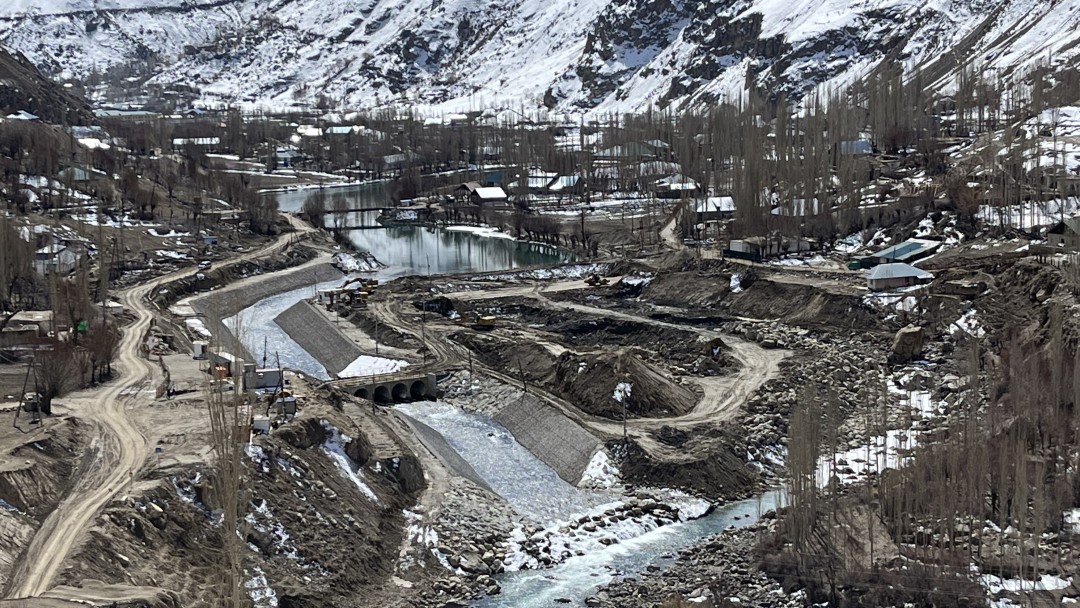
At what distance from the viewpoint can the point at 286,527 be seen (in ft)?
99.0

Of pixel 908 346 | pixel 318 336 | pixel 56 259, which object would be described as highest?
pixel 56 259

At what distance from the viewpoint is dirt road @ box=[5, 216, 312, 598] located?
25.8 meters

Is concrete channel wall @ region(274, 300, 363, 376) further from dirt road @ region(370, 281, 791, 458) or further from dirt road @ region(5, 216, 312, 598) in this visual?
dirt road @ region(5, 216, 312, 598)

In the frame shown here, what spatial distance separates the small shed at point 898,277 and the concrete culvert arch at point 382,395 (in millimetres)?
21107

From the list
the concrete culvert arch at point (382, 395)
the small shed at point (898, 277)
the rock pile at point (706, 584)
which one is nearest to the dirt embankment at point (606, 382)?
the concrete culvert arch at point (382, 395)

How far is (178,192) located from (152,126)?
49012 mm

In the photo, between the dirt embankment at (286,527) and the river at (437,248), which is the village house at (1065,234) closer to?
the dirt embankment at (286,527)

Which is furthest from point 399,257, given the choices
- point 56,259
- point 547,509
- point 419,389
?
point 547,509

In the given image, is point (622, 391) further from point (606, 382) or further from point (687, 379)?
point (687, 379)

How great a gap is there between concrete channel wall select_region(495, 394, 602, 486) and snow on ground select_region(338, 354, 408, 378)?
638 centimetres

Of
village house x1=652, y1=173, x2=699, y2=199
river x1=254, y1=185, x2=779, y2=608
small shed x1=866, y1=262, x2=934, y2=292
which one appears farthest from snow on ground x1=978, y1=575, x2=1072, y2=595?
village house x1=652, y1=173, x2=699, y2=199

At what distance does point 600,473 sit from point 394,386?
11.3 m

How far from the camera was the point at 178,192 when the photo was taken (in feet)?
324

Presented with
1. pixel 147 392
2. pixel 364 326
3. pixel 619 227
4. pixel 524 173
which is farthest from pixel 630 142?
pixel 147 392
